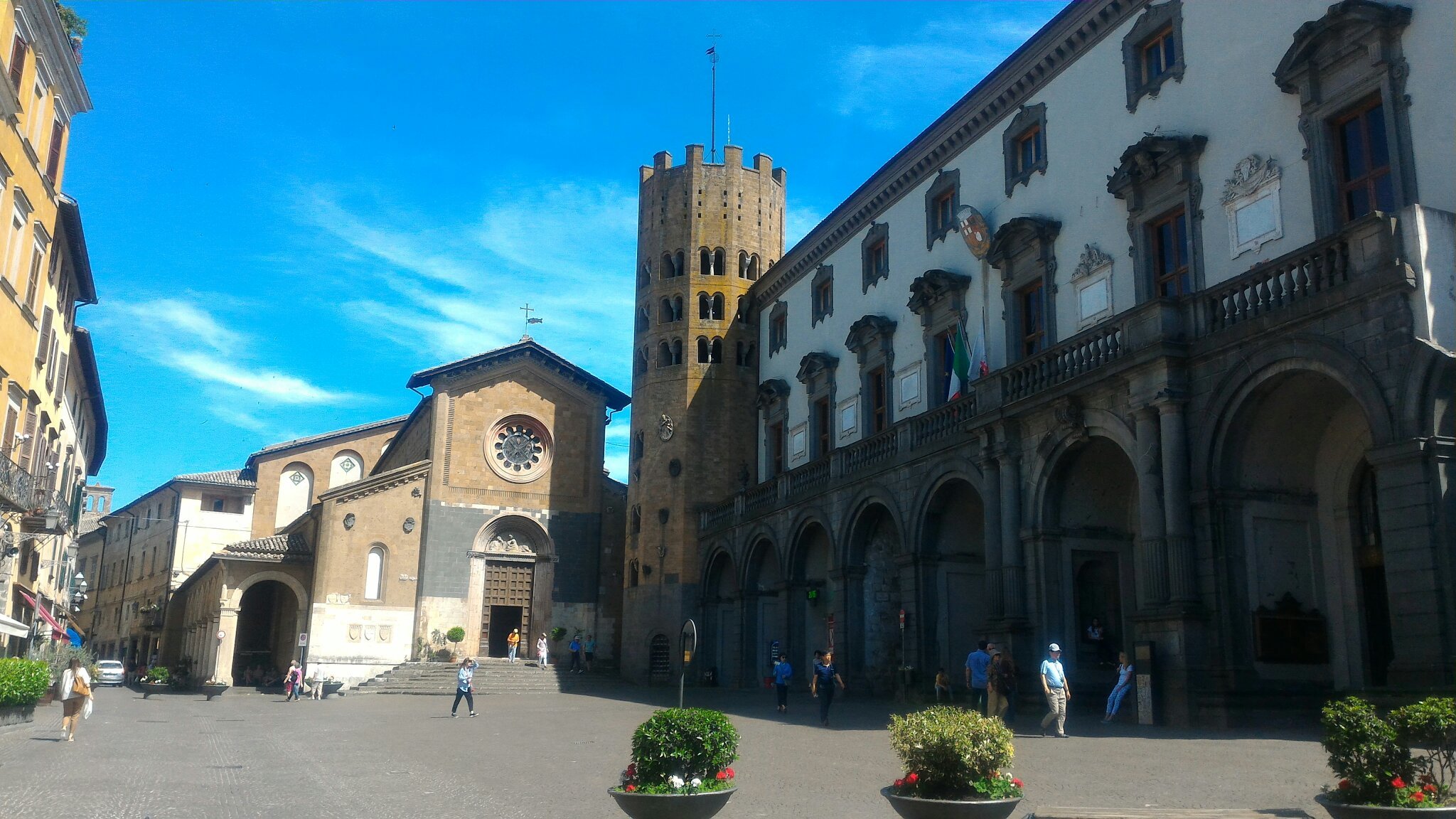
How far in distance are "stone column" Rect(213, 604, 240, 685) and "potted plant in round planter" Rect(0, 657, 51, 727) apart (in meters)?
21.1

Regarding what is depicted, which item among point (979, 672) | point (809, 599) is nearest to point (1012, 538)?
point (979, 672)

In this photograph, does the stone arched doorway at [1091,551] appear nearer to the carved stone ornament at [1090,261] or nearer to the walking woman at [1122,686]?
the walking woman at [1122,686]

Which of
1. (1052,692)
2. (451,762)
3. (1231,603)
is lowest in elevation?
(451,762)

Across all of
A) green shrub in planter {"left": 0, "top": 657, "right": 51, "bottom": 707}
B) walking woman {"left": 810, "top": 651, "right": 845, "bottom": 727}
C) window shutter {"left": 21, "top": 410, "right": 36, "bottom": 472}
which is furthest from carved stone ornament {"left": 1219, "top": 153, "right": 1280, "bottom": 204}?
window shutter {"left": 21, "top": 410, "right": 36, "bottom": 472}

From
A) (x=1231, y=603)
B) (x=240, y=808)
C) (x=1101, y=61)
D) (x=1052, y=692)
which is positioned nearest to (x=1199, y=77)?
(x=1101, y=61)

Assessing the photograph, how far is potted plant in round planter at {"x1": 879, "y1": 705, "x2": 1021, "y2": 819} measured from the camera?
8603 mm

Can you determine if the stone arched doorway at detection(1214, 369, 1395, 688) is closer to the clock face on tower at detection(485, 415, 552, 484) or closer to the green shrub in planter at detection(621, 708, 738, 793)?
the green shrub in planter at detection(621, 708, 738, 793)

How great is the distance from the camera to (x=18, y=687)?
70.1 ft

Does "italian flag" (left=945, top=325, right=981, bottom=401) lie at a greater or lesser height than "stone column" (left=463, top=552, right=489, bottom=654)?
greater

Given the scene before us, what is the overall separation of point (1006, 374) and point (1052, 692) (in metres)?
7.77

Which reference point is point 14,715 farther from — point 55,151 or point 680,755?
point 680,755

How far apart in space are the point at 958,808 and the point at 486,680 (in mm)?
34550

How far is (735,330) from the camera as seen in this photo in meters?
42.0

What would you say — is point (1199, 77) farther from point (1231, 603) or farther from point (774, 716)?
point (774, 716)
